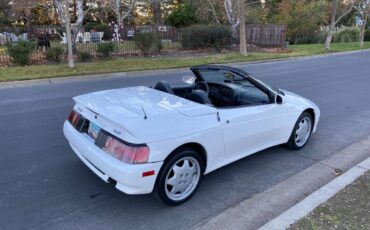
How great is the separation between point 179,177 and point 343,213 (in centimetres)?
164

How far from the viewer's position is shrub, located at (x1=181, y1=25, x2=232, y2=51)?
2078 cm

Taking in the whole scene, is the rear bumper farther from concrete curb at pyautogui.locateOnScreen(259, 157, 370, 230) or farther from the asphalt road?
concrete curb at pyautogui.locateOnScreen(259, 157, 370, 230)

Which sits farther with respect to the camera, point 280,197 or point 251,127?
point 251,127

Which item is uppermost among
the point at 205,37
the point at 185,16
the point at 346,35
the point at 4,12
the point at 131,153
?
the point at 185,16

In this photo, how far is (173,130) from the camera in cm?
306

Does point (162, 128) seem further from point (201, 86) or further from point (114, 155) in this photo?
point (201, 86)

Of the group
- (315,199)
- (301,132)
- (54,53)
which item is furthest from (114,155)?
(54,53)

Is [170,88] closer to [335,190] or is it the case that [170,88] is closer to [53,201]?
[53,201]

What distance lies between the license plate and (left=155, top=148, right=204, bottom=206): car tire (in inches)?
31.9

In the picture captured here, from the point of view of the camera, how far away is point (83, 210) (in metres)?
3.23

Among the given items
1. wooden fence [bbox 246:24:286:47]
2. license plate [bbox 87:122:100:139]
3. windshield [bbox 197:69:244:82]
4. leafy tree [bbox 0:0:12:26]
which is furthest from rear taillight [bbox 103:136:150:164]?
leafy tree [bbox 0:0:12:26]

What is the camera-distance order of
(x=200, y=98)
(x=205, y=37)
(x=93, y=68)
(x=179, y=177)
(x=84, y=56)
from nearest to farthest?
(x=179, y=177) < (x=200, y=98) < (x=93, y=68) < (x=84, y=56) < (x=205, y=37)

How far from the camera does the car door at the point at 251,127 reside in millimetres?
3611

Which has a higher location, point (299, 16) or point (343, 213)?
point (299, 16)
